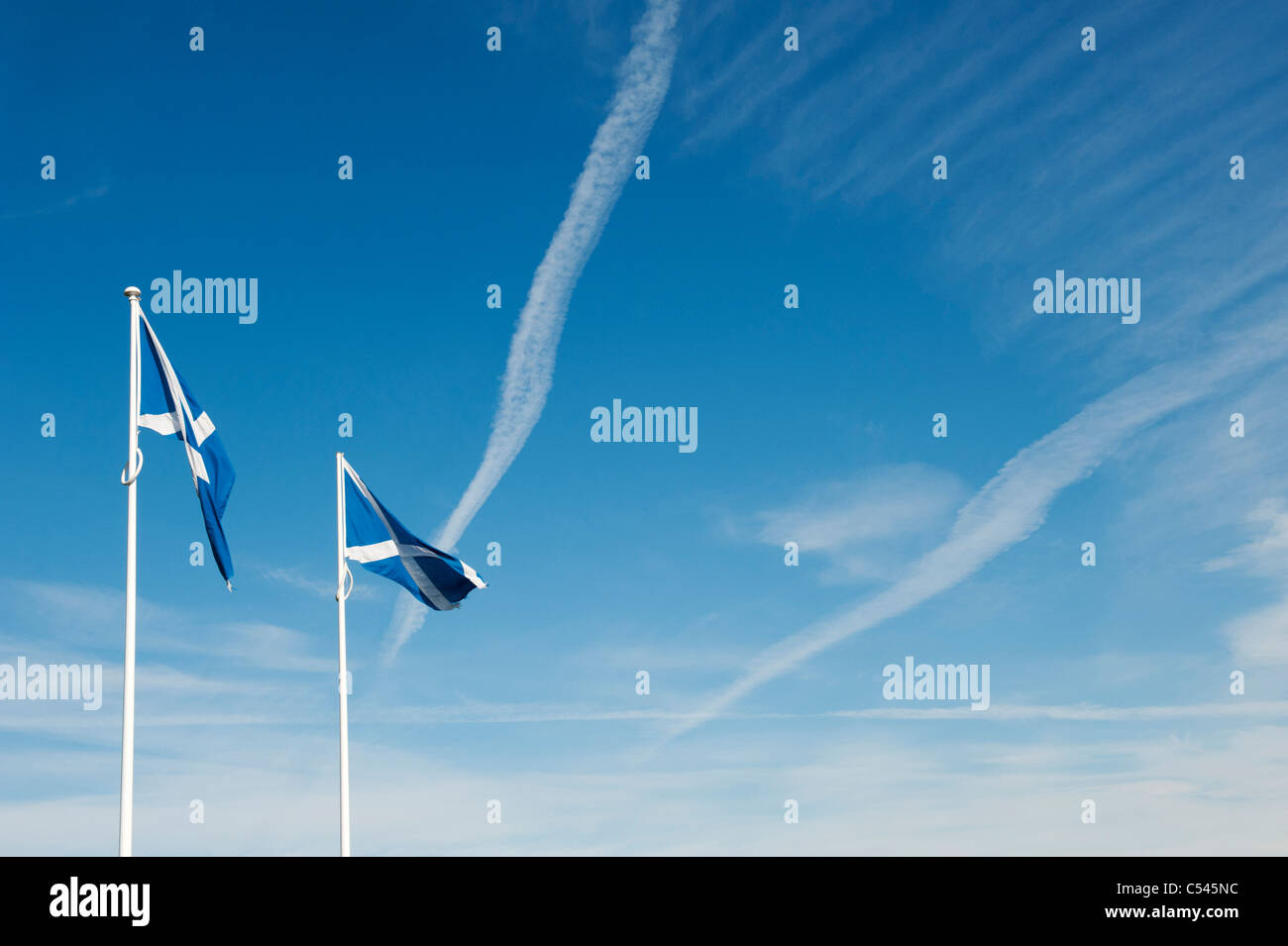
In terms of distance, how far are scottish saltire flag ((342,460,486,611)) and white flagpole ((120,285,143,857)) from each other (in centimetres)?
903

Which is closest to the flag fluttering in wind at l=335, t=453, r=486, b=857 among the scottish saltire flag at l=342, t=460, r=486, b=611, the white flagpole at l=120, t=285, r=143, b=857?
the scottish saltire flag at l=342, t=460, r=486, b=611

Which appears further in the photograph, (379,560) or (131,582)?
(379,560)

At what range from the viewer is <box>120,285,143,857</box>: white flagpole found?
916 inches

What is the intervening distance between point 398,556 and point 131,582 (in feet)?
31.6

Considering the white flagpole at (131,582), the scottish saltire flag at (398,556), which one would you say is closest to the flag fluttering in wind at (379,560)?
the scottish saltire flag at (398,556)

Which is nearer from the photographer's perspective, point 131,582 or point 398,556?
point 131,582

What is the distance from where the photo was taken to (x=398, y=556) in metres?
33.6

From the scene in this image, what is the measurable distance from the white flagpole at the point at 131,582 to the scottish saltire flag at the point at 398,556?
903 cm

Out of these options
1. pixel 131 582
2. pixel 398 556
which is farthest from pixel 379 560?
pixel 131 582

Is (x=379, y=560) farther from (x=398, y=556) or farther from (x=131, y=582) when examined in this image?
(x=131, y=582)

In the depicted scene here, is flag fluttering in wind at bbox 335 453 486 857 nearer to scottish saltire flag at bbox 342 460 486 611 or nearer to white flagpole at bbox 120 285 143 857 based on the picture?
scottish saltire flag at bbox 342 460 486 611

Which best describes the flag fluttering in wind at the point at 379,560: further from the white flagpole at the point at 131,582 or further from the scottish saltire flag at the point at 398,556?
the white flagpole at the point at 131,582
